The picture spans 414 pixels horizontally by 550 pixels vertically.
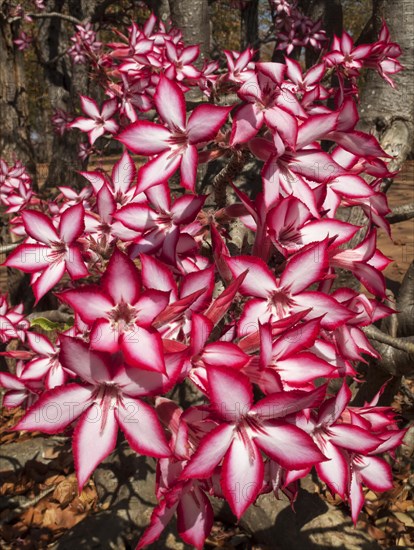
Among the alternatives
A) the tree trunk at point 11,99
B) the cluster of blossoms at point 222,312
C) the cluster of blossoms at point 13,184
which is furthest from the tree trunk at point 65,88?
the cluster of blossoms at point 222,312

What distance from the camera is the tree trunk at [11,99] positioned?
152 inches

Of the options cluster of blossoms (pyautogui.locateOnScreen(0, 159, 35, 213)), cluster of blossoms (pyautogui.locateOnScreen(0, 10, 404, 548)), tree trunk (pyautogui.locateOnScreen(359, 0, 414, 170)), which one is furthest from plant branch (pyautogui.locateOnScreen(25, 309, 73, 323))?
tree trunk (pyautogui.locateOnScreen(359, 0, 414, 170))

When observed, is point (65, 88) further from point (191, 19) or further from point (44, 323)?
point (44, 323)

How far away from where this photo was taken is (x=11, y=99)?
394 cm

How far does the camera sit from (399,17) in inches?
98.7

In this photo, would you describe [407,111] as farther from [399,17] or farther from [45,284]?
[45,284]

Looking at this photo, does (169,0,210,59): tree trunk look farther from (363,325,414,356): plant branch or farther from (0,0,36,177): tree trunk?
(363,325,414,356): plant branch

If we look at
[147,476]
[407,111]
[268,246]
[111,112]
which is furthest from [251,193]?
[268,246]

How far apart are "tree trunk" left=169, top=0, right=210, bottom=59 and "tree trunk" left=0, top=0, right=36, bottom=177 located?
1581mm

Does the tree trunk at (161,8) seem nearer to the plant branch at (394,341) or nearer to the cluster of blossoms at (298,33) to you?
the cluster of blossoms at (298,33)

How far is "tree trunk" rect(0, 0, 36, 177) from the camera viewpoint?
3867 millimetres

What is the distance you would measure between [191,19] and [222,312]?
2.79m

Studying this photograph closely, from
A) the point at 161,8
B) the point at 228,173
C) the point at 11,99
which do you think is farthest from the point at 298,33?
the point at 228,173

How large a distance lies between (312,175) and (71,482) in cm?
300
